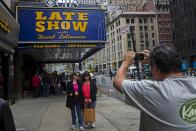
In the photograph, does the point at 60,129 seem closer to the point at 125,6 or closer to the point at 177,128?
the point at 177,128

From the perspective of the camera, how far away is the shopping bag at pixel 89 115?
9.83 metres

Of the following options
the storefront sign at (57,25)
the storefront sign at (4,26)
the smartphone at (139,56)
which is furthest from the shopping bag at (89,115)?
the storefront sign at (57,25)

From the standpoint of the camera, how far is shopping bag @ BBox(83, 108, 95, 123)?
9.83m

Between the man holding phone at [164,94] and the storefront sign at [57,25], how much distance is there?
17700mm

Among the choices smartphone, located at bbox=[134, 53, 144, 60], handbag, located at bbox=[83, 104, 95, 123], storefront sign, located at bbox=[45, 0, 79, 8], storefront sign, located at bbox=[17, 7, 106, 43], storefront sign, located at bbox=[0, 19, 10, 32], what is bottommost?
handbag, located at bbox=[83, 104, 95, 123]

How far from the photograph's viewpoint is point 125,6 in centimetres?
14312

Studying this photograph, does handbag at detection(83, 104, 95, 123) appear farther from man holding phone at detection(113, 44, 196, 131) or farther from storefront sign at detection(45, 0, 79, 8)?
storefront sign at detection(45, 0, 79, 8)

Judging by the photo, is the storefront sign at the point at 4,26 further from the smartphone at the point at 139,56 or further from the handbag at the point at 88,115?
the smartphone at the point at 139,56

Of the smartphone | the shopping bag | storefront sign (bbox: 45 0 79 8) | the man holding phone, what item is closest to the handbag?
the shopping bag

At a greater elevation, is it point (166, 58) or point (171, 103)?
point (166, 58)

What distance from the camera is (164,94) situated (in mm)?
2363

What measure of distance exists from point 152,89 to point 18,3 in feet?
61.2

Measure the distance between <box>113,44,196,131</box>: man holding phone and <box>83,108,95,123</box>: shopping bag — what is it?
7317 millimetres

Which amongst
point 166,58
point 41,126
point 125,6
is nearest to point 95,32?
point 41,126
